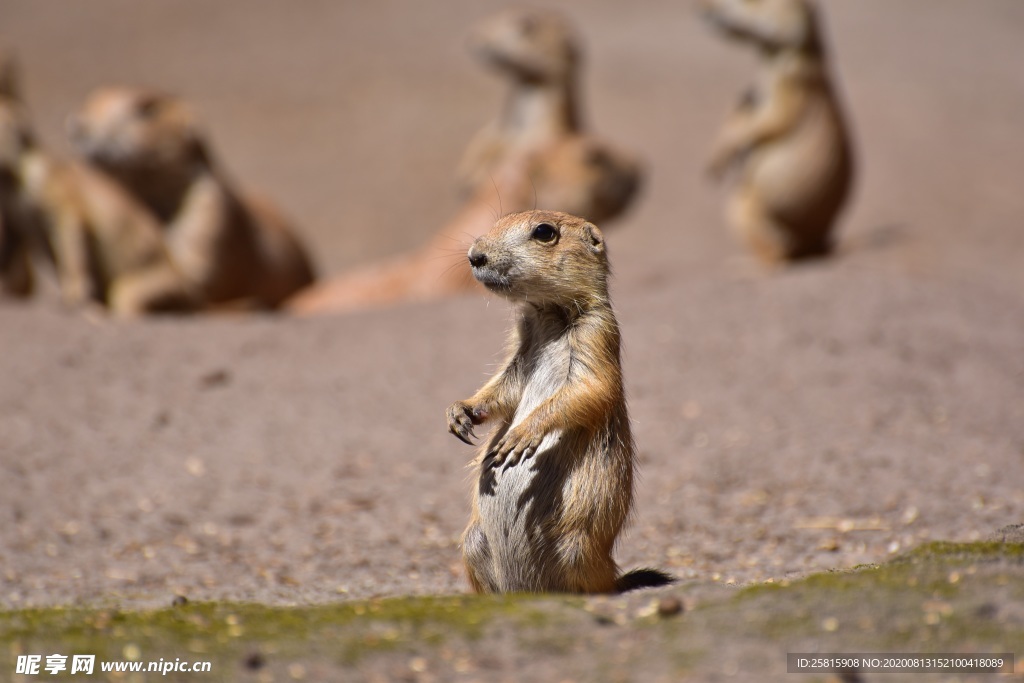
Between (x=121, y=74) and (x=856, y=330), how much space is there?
1551 centimetres

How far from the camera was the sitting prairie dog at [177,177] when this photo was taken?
1027 centimetres

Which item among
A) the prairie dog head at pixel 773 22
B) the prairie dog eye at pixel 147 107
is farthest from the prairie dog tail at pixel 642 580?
the prairie dog head at pixel 773 22

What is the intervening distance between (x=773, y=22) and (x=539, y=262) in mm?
7975

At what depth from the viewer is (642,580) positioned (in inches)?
168

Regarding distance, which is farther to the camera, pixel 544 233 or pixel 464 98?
pixel 464 98

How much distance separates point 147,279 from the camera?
9.72 meters

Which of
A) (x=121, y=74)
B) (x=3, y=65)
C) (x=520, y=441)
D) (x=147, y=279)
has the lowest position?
(x=520, y=441)

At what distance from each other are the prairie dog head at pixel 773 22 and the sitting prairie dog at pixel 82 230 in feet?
18.6

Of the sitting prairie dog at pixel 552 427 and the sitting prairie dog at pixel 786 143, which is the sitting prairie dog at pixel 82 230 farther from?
the sitting prairie dog at pixel 552 427

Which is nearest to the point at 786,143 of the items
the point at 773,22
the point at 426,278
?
the point at 773,22

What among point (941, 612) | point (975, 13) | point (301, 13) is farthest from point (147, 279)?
point (975, 13)

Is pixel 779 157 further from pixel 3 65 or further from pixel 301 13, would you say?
pixel 301 13

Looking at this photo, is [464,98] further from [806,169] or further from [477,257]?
[477,257]

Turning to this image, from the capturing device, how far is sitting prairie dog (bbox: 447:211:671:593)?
4016 mm
